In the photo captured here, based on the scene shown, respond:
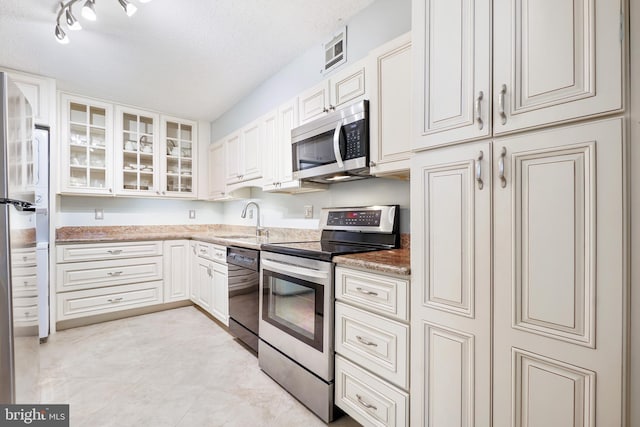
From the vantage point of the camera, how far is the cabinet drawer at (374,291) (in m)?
1.25

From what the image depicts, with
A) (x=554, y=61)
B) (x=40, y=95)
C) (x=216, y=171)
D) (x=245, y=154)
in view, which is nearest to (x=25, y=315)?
(x=245, y=154)

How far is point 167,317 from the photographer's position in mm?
3211

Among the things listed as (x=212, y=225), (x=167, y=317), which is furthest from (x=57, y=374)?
(x=212, y=225)

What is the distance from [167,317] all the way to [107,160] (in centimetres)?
190

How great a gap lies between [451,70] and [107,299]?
11.9 ft

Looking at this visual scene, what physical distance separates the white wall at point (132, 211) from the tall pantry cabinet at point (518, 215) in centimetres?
366

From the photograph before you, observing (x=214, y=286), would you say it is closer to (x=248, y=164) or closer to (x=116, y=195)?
(x=248, y=164)

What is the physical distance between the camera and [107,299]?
307 centimetres

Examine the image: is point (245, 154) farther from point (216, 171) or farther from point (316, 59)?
point (316, 59)

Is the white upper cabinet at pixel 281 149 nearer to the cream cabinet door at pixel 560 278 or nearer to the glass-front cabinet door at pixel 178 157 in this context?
the cream cabinet door at pixel 560 278

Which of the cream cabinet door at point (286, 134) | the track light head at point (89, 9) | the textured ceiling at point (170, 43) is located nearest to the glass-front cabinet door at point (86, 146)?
the textured ceiling at point (170, 43)

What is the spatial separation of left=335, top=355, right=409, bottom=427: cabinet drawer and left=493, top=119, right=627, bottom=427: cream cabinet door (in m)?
0.40

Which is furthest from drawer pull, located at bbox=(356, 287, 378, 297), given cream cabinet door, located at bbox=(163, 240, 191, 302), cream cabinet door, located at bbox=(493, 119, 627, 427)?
cream cabinet door, located at bbox=(163, 240, 191, 302)

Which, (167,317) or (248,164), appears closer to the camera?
(248,164)
